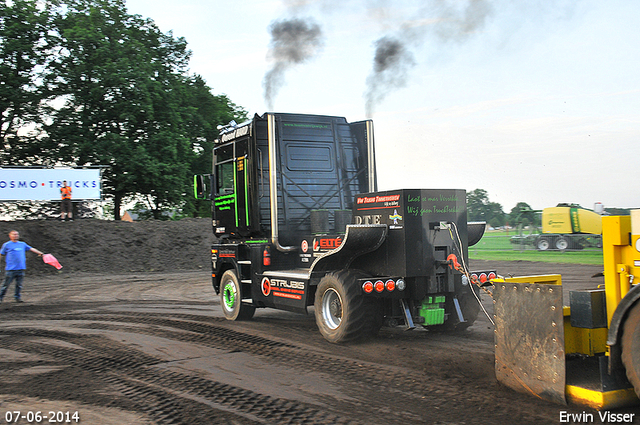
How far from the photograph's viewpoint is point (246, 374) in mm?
6387

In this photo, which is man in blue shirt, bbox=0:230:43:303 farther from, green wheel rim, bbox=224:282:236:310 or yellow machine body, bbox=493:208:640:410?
yellow machine body, bbox=493:208:640:410

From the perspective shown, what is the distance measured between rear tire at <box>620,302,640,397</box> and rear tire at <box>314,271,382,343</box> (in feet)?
12.0

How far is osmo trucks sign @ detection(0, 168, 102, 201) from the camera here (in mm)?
24312

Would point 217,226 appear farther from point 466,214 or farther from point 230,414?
point 230,414

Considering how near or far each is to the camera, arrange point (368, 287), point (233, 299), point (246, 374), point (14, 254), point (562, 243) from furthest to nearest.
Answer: point (562, 243) < point (14, 254) < point (233, 299) < point (368, 287) < point (246, 374)

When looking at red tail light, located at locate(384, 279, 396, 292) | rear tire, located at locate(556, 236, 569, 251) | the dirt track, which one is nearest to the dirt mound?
the dirt track

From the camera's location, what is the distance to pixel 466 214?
805cm

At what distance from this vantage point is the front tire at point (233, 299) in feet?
34.4

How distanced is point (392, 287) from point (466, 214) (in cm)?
159

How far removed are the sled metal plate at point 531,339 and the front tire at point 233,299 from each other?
5919 mm

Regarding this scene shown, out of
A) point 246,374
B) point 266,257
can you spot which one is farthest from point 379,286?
point 266,257

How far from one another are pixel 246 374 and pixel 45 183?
21.9m

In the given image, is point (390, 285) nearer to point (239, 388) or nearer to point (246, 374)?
point (246, 374)

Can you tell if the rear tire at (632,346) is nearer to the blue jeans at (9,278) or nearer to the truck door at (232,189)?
the truck door at (232,189)
